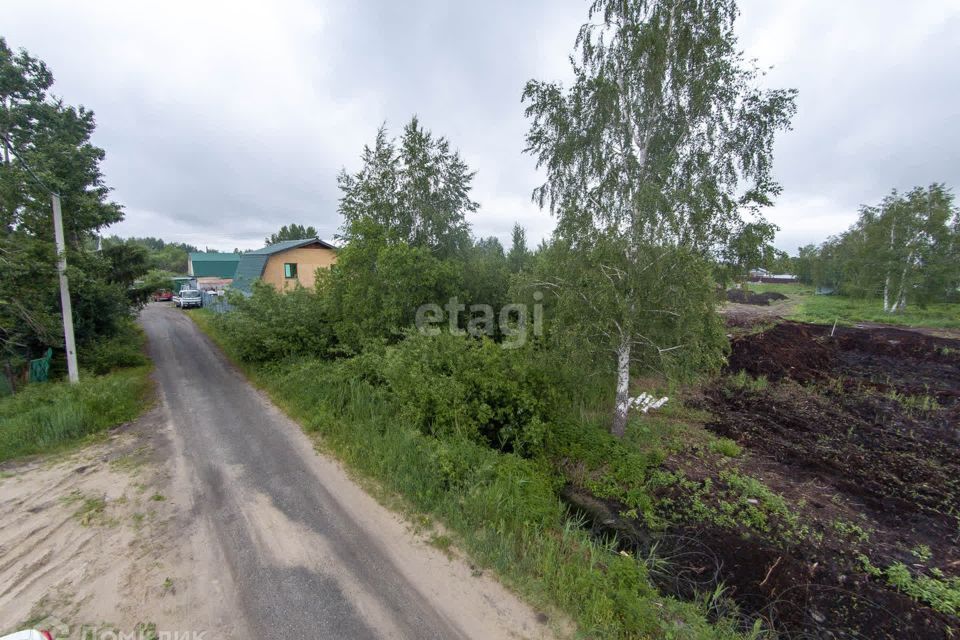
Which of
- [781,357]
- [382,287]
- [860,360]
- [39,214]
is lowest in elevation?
[860,360]

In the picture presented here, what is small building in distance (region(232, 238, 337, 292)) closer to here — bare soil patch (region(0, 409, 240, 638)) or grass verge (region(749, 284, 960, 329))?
bare soil patch (region(0, 409, 240, 638))

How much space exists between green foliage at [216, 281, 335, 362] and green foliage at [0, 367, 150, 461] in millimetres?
2790

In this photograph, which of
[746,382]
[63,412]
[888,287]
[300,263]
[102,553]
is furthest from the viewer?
[888,287]

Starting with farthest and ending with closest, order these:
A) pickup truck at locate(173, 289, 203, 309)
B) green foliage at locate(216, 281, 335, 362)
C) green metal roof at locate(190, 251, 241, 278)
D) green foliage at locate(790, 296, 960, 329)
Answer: green metal roof at locate(190, 251, 241, 278) < pickup truck at locate(173, 289, 203, 309) < green foliage at locate(790, 296, 960, 329) < green foliage at locate(216, 281, 335, 362)

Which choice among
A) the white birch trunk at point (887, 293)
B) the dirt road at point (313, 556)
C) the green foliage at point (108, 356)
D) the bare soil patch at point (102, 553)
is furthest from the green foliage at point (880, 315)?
the green foliage at point (108, 356)

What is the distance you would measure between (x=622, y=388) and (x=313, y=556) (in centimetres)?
614

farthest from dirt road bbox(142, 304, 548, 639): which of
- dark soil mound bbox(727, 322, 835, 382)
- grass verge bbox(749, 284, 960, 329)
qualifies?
grass verge bbox(749, 284, 960, 329)

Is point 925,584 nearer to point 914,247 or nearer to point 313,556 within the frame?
point 313,556

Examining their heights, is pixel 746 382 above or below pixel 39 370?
below

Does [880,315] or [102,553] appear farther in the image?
[880,315]

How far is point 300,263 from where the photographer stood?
2552cm

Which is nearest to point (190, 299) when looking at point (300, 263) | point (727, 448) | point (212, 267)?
point (300, 263)

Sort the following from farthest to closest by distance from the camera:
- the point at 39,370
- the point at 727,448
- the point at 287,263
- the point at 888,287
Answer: the point at 888,287 → the point at 287,263 → the point at 39,370 → the point at 727,448

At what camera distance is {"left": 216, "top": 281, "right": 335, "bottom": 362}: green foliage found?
11016 mm
